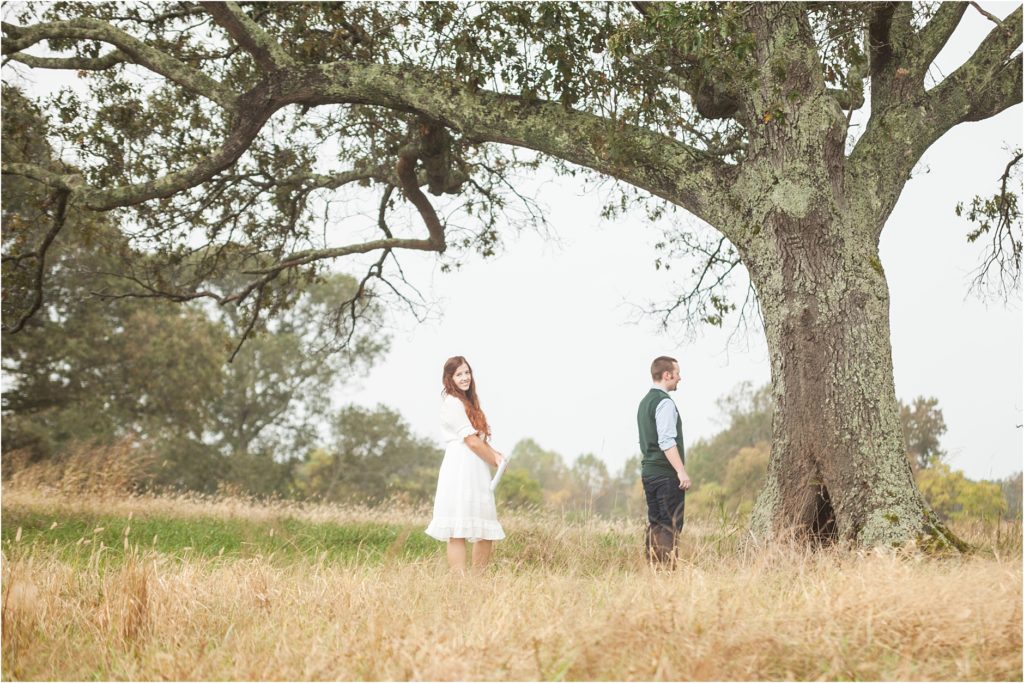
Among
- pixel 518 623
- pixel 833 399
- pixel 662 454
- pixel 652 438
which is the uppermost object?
pixel 833 399

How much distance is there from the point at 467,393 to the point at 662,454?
71.8 inches

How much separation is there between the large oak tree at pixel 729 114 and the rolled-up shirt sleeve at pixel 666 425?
1228 mm

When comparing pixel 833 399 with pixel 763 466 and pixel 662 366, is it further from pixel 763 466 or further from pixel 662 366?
pixel 763 466

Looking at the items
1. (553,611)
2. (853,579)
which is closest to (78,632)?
(553,611)

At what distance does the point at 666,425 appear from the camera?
7.71 metres

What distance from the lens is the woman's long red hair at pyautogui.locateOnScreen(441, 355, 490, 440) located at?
7383mm

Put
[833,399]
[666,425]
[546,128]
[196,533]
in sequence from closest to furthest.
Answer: [666,425]
[833,399]
[546,128]
[196,533]

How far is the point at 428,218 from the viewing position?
13.1 meters

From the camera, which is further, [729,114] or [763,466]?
[763,466]

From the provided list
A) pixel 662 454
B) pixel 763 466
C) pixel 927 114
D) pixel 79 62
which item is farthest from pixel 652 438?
pixel 763 466

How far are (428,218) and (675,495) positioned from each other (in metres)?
6.59

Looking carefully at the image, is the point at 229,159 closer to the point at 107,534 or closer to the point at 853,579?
the point at 107,534

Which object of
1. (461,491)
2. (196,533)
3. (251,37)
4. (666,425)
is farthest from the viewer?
(196,533)

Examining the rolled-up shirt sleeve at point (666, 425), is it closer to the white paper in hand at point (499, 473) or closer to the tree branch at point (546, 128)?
the white paper in hand at point (499, 473)
